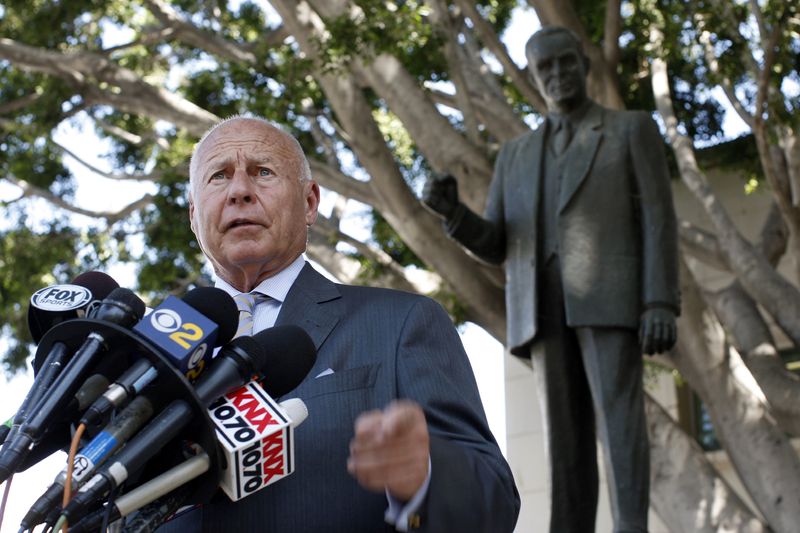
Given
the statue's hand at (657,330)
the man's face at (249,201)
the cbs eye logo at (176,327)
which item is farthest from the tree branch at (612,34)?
the cbs eye logo at (176,327)

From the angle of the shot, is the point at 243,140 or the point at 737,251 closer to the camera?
the point at 243,140

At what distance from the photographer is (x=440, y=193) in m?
6.91

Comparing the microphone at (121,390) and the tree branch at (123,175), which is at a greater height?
the tree branch at (123,175)

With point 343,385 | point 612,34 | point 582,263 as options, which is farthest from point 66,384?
point 612,34

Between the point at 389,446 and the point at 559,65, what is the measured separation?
5368 mm

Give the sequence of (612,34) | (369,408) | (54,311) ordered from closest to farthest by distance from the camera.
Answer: (54,311)
(369,408)
(612,34)

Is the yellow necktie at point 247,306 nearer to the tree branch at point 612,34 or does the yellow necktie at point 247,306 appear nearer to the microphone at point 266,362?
the microphone at point 266,362

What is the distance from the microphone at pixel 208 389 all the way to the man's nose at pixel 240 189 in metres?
0.78

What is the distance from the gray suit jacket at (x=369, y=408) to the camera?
242 centimetres

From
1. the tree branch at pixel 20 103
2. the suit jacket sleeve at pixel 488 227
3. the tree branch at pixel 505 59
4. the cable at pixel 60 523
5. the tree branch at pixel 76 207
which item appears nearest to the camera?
the cable at pixel 60 523

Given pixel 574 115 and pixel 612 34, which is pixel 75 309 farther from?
pixel 612 34

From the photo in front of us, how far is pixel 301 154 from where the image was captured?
3369 millimetres

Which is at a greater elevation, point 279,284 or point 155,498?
point 279,284

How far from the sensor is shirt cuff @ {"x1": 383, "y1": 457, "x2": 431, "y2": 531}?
227cm
